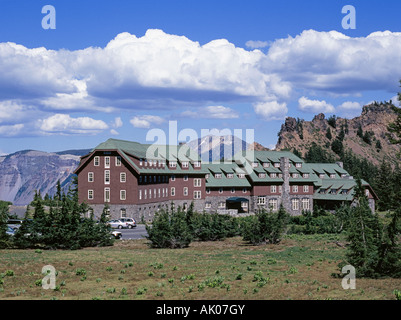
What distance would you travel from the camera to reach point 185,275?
26.2 m

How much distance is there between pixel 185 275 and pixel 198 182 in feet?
201

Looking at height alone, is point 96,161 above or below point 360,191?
above

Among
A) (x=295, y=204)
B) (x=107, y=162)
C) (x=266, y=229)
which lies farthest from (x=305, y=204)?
(x=266, y=229)

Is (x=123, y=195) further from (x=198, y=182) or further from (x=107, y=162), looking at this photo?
(x=198, y=182)

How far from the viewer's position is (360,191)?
961 inches

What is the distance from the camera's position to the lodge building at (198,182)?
7281cm

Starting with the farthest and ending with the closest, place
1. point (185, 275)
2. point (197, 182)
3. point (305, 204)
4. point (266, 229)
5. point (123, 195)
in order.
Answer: point (305, 204) → point (197, 182) → point (123, 195) → point (266, 229) → point (185, 275)

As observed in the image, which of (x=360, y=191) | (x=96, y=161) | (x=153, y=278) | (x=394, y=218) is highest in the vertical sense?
(x=96, y=161)

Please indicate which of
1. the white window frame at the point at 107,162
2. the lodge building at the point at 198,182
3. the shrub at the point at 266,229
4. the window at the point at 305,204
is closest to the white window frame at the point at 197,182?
the lodge building at the point at 198,182

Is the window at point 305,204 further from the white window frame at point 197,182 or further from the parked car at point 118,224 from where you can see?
the parked car at point 118,224

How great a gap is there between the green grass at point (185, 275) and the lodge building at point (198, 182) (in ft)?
108
